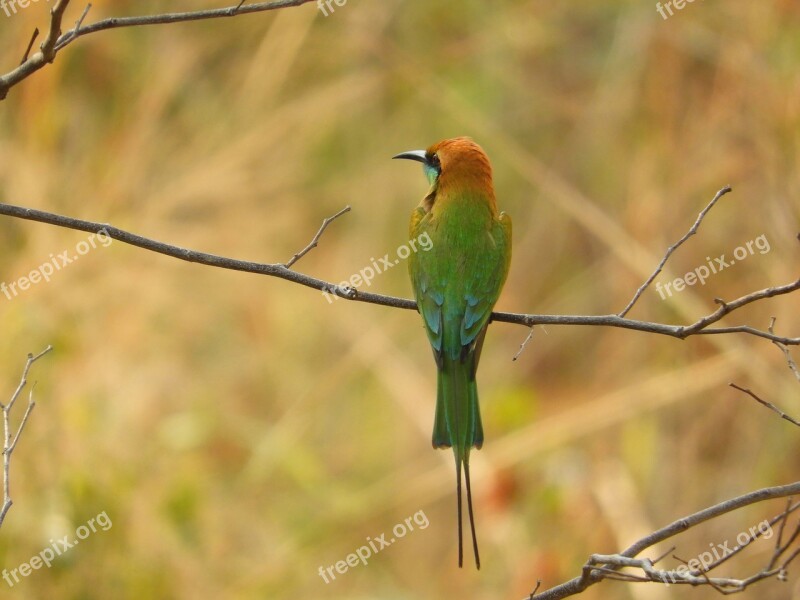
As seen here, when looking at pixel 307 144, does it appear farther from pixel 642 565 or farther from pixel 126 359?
pixel 642 565

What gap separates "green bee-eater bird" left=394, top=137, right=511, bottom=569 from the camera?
3.25 meters

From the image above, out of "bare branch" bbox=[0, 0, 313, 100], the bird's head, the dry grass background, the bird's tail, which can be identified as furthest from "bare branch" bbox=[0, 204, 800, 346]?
the dry grass background

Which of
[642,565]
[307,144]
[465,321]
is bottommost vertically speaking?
[642,565]

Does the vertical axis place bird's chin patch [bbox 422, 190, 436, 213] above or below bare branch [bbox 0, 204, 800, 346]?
above

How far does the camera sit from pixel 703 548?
5457 mm

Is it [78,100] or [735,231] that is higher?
[78,100]

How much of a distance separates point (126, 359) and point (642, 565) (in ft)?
12.5

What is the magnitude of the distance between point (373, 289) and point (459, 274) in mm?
3452

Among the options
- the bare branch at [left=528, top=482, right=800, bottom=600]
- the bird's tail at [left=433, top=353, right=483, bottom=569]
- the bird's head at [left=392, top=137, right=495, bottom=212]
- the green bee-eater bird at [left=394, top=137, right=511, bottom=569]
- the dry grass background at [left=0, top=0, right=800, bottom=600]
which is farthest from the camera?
the dry grass background at [left=0, top=0, right=800, bottom=600]

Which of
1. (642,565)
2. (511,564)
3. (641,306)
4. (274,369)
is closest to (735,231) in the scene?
(641,306)

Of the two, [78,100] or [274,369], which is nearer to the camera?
[78,100]

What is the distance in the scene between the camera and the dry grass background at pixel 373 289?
491 cm

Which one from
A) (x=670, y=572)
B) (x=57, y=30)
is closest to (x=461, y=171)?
(x=57, y=30)

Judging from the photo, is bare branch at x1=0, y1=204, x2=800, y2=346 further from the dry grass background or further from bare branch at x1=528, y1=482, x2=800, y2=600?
the dry grass background
